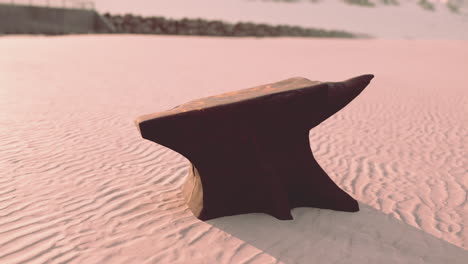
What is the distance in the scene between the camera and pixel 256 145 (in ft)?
15.6

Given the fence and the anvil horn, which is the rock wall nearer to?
the fence

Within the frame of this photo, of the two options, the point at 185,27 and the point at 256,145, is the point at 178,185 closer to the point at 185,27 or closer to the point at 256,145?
the point at 256,145

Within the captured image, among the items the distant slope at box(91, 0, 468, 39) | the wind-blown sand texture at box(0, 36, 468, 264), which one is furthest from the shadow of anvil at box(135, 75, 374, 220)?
the distant slope at box(91, 0, 468, 39)

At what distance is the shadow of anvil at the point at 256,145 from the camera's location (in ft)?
14.6

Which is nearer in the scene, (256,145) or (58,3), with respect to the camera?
(256,145)

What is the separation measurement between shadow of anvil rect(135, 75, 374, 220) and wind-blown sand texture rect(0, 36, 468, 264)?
0.68 ft

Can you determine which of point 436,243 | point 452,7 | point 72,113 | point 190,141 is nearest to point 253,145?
point 190,141

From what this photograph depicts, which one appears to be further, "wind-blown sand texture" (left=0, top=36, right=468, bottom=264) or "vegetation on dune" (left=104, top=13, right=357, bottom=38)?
"vegetation on dune" (left=104, top=13, right=357, bottom=38)

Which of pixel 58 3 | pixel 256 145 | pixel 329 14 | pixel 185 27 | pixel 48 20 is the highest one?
pixel 329 14

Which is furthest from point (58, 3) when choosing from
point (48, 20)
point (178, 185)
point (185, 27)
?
A: point (178, 185)

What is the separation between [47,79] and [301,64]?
13.7 m

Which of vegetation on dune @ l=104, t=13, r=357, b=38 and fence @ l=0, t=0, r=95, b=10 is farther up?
fence @ l=0, t=0, r=95, b=10

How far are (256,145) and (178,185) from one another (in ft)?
5.86

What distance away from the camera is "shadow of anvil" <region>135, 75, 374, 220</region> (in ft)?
14.6
